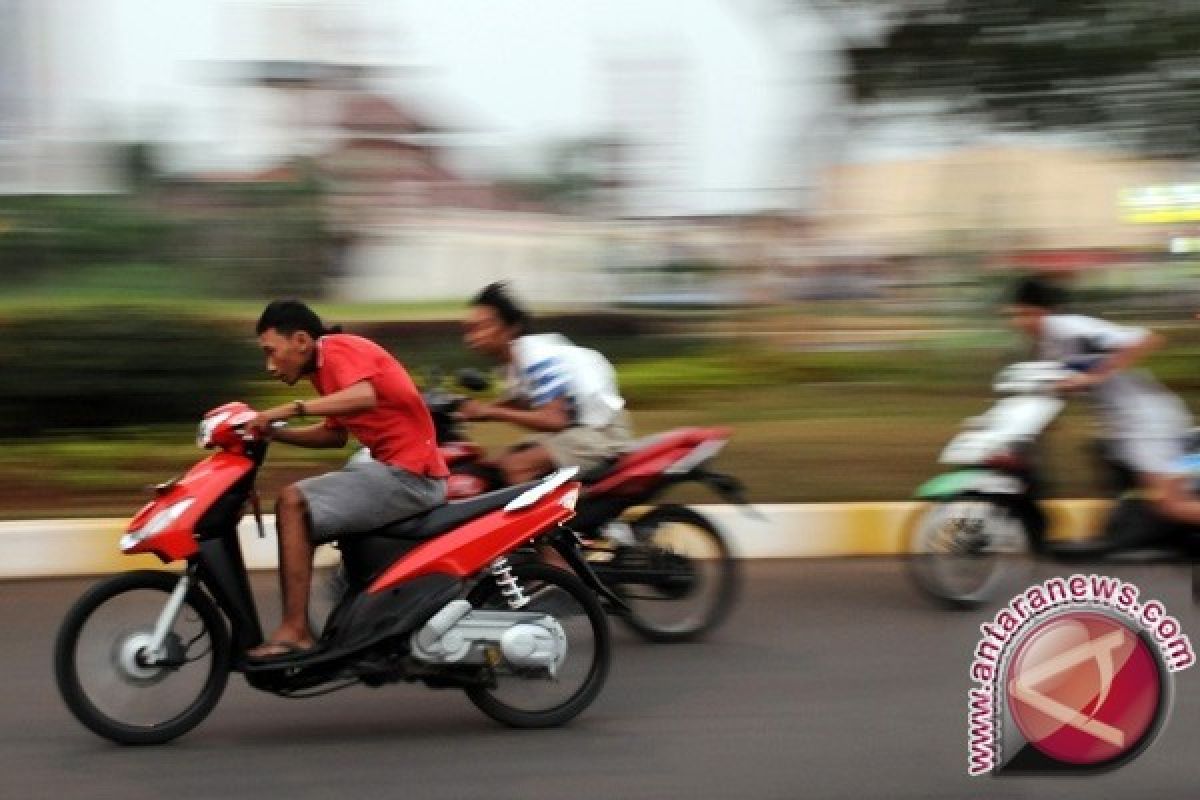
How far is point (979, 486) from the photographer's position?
25.8 feet

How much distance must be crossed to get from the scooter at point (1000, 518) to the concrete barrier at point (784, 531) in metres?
0.99

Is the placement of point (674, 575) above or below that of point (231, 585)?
below

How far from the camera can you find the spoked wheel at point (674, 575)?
7262mm

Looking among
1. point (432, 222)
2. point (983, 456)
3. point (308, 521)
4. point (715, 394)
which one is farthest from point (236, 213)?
point (308, 521)

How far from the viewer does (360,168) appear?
15.0 meters

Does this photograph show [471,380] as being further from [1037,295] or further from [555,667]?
[1037,295]

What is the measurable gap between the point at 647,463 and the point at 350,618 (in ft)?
5.91

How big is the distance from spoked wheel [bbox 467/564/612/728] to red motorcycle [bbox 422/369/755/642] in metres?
1.05

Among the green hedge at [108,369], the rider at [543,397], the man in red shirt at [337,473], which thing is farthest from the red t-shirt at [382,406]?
the green hedge at [108,369]

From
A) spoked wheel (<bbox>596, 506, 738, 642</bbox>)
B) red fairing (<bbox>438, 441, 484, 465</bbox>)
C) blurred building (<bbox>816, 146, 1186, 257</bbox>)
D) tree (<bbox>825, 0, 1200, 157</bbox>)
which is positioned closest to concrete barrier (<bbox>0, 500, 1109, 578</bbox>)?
spoked wheel (<bbox>596, 506, 738, 642</bbox>)

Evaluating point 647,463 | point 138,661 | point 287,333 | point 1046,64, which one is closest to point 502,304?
point 647,463

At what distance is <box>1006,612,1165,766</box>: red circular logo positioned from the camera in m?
4.77

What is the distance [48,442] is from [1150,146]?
772 centimetres

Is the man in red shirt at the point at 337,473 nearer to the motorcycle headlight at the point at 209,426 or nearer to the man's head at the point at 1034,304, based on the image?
the motorcycle headlight at the point at 209,426
